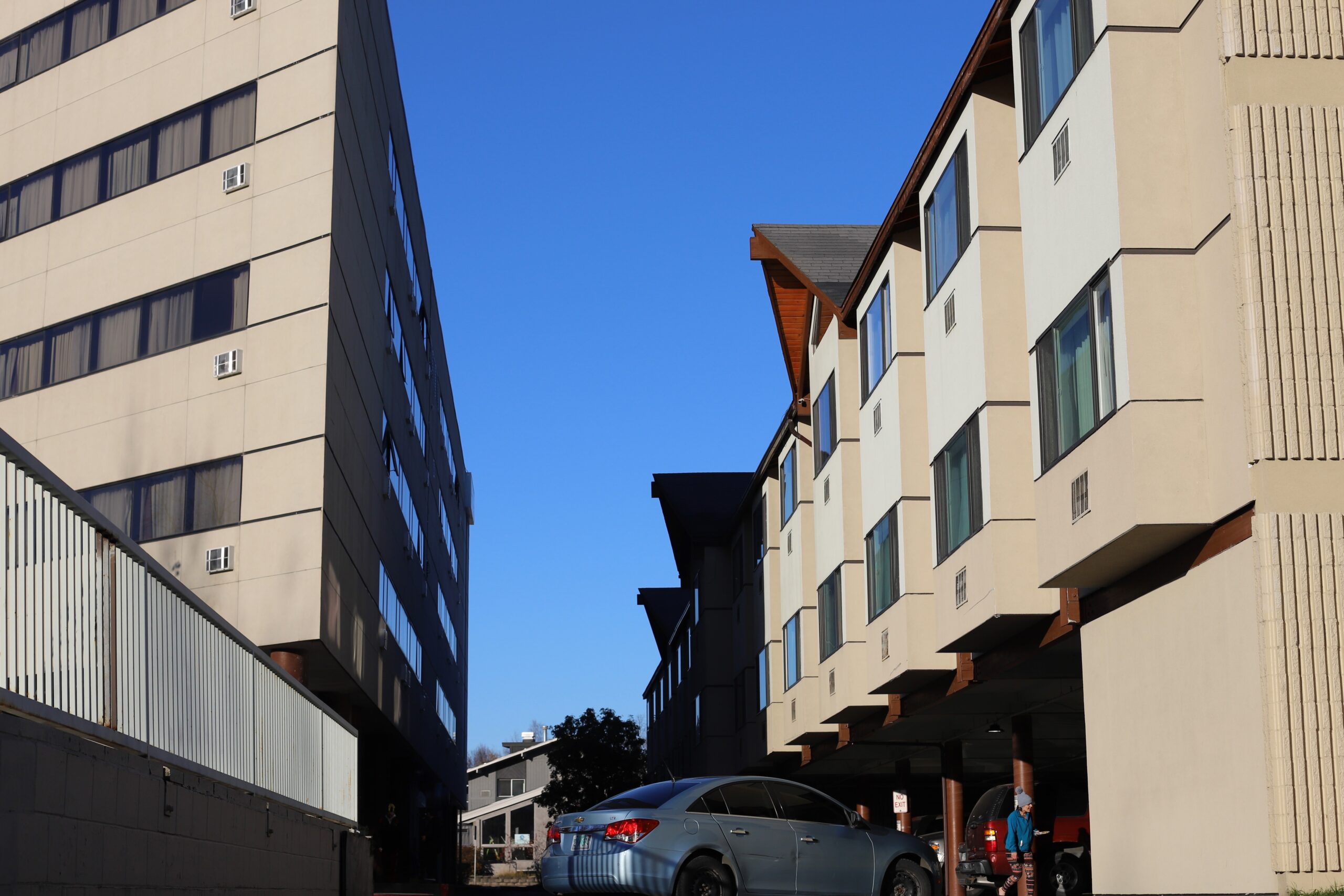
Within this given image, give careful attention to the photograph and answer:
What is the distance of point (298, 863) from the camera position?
15.9m

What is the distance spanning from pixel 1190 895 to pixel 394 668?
29.2 m

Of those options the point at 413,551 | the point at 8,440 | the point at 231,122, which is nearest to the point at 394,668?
the point at 413,551

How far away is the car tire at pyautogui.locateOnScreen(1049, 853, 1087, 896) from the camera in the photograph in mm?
23672

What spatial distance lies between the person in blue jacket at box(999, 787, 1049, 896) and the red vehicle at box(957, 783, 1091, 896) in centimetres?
236

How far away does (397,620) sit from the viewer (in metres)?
42.1

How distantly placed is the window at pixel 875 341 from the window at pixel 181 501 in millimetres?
11408

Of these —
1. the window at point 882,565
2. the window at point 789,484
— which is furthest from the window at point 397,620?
the window at point 882,565

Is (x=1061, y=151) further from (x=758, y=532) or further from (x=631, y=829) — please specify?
(x=758, y=532)

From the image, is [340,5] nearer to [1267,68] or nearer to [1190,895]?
[1267,68]

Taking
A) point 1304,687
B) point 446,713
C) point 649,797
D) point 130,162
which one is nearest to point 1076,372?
point 1304,687

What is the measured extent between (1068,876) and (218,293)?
18526 millimetres

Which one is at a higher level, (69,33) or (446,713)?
(69,33)

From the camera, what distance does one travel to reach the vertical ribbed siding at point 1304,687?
1238cm

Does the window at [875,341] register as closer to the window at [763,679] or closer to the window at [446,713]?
the window at [763,679]
